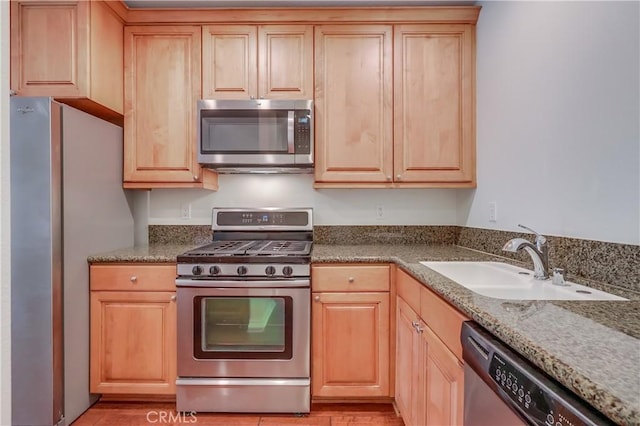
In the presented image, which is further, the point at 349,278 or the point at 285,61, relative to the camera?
the point at 285,61

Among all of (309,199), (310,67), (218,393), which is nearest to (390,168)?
(309,199)

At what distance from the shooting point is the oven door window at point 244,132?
2.06m

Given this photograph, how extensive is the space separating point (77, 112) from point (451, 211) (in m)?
2.45

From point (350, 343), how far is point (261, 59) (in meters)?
1.85

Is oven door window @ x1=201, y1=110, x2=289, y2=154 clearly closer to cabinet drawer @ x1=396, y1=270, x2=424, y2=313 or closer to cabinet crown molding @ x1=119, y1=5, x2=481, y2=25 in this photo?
cabinet crown molding @ x1=119, y1=5, x2=481, y2=25

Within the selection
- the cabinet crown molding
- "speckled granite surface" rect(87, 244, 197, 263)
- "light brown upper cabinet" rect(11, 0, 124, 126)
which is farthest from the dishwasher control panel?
"light brown upper cabinet" rect(11, 0, 124, 126)

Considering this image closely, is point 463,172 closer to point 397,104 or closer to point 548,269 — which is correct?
point 397,104

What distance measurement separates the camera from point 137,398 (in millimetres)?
1981

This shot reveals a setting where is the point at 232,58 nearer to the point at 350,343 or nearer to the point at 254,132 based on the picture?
the point at 254,132

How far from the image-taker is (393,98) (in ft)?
7.11

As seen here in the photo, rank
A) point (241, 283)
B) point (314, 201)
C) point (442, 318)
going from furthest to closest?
1. point (314, 201)
2. point (241, 283)
3. point (442, 318)

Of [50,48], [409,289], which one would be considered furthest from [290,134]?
[50,48]

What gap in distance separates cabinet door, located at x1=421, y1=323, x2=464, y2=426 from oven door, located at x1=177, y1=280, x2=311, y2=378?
716mm

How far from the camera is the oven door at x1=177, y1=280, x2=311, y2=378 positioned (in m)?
1.84
